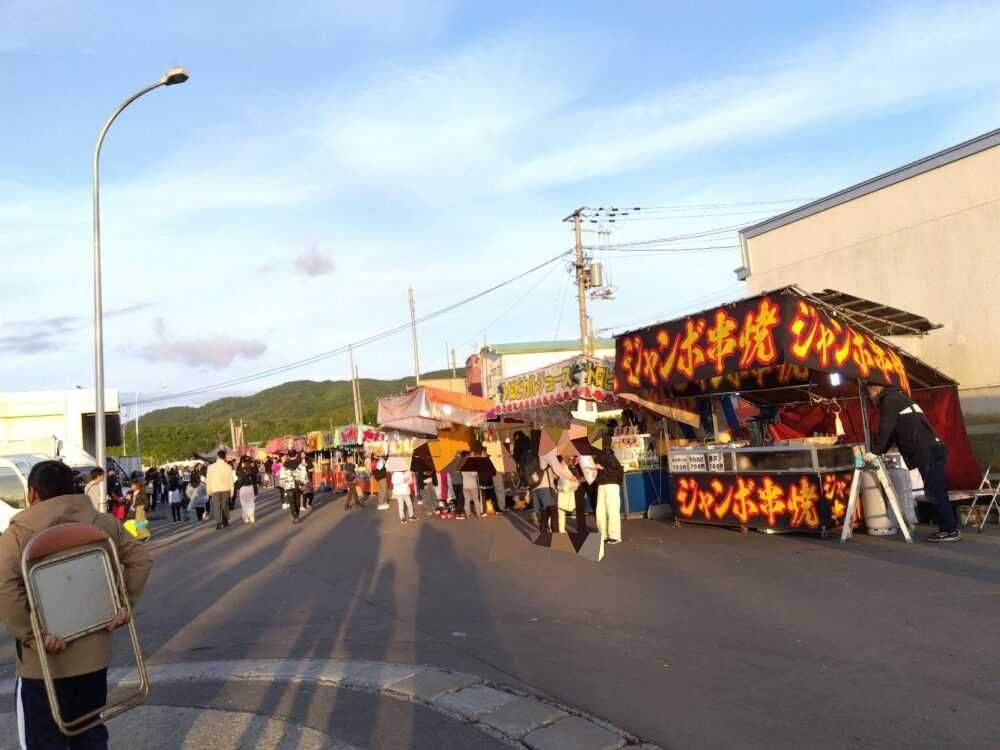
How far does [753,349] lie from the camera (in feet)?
38.5

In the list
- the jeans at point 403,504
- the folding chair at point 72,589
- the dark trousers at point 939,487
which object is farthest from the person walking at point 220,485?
the folding chair at point 72,589

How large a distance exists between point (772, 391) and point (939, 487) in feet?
17.1

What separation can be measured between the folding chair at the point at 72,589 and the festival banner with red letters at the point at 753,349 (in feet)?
29.9

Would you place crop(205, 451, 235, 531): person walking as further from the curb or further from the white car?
the curb

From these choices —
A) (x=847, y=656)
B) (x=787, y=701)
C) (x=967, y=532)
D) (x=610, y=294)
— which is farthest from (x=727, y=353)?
(x=610, y=294)

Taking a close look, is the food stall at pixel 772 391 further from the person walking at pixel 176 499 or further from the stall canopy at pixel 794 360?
the person walking at pixel 176 499

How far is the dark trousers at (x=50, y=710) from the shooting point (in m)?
3.96

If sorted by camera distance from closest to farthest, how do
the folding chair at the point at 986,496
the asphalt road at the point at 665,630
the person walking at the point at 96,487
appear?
the asphalt road at the point at 665,630
the folding chair at the point at 986,496
the person walking at the point at 96,487

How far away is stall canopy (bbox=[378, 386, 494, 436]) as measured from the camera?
2191 cm

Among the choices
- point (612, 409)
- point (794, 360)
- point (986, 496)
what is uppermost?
point (794, 360)

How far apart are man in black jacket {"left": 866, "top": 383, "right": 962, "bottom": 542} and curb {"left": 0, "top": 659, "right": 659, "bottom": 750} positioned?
6977 millimetres

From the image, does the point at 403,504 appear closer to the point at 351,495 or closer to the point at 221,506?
the point at 221,506

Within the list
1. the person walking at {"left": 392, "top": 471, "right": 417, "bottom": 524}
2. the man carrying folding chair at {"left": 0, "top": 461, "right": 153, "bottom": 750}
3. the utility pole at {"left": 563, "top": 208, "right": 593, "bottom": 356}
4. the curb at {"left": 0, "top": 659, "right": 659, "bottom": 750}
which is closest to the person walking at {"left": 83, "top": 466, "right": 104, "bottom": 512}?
the person walking at {"left": 392, "top": 471, "right": 417, "bottom": 524}

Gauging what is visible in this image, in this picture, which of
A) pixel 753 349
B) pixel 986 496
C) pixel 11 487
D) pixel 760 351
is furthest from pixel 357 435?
pixel 986 496
